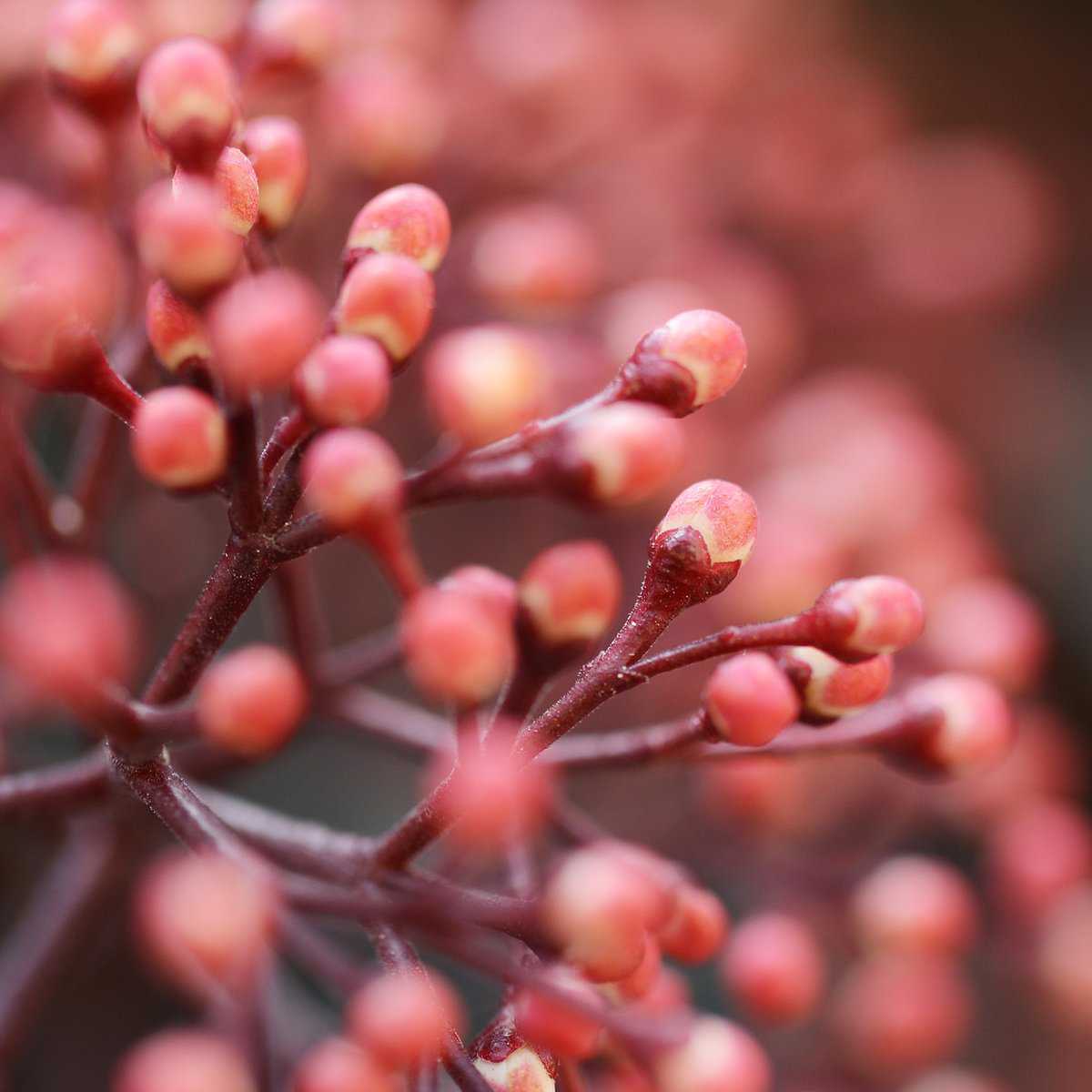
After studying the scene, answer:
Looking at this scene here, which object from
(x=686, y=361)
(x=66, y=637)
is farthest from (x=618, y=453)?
(x=66, y=637)

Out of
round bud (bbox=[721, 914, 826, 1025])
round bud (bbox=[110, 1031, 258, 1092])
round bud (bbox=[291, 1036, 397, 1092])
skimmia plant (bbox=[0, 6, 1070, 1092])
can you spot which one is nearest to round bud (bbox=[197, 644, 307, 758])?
skimmia plant (bbox=[0, 6, 1070, 1092])

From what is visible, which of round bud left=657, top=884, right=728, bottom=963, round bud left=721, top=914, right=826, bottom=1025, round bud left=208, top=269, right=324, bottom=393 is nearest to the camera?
round bud left=208, top=269, right=324, bottom=393

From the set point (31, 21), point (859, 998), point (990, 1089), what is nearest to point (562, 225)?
point (31, 21)

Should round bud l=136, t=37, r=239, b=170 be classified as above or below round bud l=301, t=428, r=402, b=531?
above

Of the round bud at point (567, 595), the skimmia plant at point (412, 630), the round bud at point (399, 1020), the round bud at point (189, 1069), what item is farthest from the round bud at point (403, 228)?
the round bud at point (189, 1069)

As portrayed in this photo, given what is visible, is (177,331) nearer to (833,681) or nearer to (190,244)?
(190,244)

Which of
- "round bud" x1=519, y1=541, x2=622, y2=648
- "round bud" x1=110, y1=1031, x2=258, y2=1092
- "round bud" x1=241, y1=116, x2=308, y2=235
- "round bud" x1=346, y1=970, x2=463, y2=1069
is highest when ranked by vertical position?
"round bud" x1=241, y1=116, x2=308, y2=235

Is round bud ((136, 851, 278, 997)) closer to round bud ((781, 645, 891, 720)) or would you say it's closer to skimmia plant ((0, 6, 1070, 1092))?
skimmia plant ((0, 6, 1070, 1092))
